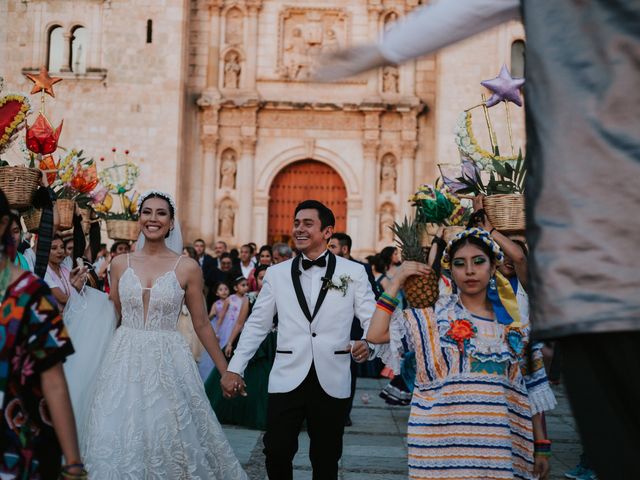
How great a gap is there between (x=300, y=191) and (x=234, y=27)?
5.17 m

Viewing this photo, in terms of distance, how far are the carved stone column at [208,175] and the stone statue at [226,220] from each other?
0.20m

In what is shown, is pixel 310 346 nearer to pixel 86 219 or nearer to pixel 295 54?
pixel 86 219

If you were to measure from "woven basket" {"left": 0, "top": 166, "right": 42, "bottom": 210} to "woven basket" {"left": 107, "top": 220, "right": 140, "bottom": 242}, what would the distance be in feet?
20.0

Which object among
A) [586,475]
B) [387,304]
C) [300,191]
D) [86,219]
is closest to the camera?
[387,304]

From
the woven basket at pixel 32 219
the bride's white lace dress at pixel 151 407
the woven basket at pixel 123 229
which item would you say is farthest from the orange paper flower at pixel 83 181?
the woven basket at pixel 123 229

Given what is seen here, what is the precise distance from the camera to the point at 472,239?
13.6 ft

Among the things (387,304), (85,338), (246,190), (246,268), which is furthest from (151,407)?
(246,190)

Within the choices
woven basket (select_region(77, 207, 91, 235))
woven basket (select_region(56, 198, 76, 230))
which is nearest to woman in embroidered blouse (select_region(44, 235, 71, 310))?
woven basket (select_region(56, 198, 76, 230))

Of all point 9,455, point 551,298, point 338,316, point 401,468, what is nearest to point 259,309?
point 338,316

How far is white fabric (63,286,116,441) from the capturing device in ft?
16.7

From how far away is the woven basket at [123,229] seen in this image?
1166 centimetres

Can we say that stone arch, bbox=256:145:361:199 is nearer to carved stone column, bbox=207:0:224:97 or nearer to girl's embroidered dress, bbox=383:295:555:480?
carved stone column, bbox=207:0:224:97

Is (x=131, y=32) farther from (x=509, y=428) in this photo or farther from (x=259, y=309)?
(x=509, y=428)

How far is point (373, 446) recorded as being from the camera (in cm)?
805
